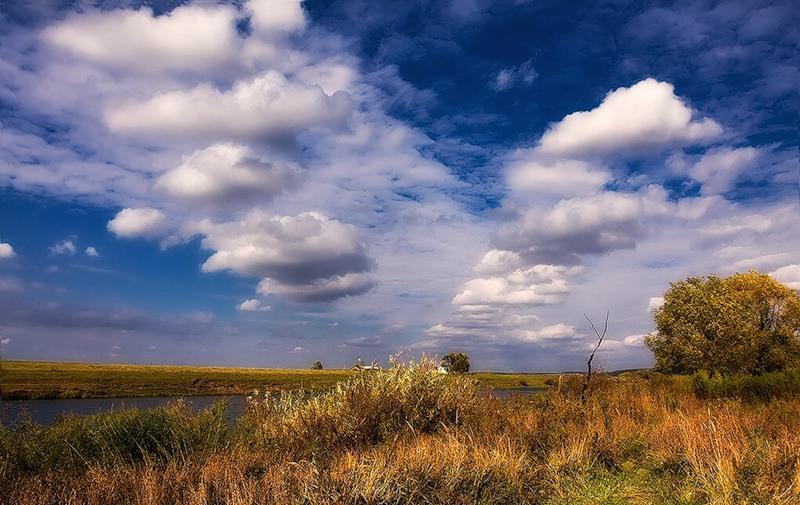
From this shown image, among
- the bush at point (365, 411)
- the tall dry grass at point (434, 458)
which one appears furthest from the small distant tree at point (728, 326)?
the bush at point (365, 411)

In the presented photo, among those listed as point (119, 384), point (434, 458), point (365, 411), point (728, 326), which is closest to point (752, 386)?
point (365, 411)

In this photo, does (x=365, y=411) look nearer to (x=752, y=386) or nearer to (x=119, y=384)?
(x=752, y=386)

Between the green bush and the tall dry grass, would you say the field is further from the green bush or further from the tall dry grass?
the tall dry grass

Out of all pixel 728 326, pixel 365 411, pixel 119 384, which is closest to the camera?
pixel 365 411

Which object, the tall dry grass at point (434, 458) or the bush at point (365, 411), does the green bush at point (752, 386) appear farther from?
the bush at point (365, 411)

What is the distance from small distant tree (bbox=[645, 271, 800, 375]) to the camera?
4319 cm

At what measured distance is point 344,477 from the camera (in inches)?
268

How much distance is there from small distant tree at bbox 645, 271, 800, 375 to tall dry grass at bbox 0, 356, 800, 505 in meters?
31.1

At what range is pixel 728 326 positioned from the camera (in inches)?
1706

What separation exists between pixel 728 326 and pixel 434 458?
43.0 meters

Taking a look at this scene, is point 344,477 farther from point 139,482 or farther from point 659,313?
point 659,313

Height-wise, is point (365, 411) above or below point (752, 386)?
below

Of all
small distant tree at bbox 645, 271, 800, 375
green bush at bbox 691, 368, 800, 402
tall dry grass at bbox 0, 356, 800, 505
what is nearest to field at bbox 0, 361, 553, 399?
small distant tree at bbox 645, 271, 800, 375

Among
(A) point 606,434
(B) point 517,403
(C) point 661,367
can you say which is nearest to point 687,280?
(C) point 661,367
